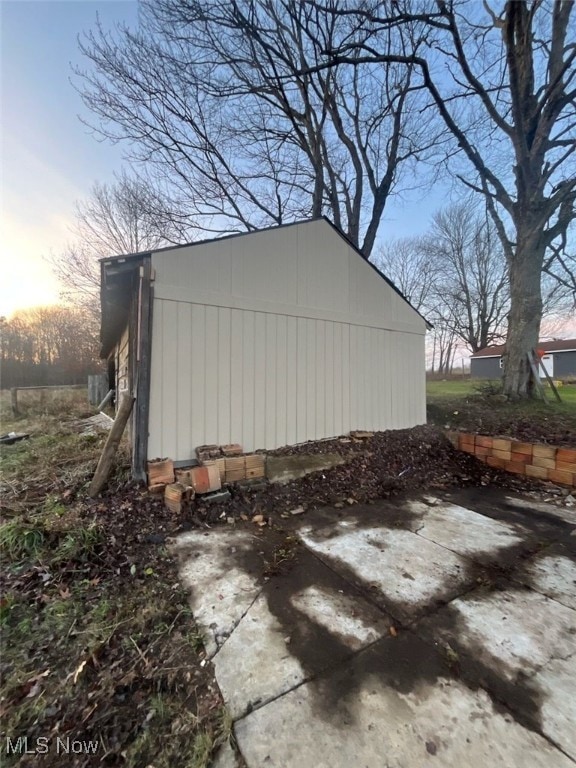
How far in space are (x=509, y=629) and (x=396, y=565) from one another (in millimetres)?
724

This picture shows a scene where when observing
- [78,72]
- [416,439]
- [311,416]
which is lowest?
[416,439]

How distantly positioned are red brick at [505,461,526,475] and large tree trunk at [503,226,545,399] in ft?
10.1

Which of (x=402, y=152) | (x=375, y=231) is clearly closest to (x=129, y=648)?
(x=375, y=231)

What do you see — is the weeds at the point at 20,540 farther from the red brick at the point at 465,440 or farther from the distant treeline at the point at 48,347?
the distant treeline at the point at 48,347

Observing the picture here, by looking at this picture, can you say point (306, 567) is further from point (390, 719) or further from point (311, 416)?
point (311, 416)

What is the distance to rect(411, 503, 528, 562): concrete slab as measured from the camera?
2.52 m

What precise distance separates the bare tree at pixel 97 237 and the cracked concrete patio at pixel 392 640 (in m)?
11.4

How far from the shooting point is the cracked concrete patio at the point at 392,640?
1.18m

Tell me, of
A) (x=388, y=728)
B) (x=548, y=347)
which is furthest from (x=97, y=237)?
A: (x=548, y=347)

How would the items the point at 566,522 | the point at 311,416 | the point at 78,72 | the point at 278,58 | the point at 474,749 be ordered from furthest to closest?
the point at 278,58 < the point at 78,72 < the point at 311,416 < the point at 566,522 < the point at 474,749

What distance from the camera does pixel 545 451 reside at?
3842 mm

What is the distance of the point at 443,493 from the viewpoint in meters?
3.74

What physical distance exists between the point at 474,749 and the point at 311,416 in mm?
3522

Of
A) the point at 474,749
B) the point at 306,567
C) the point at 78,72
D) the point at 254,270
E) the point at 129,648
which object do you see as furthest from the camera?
the point at 78,72
